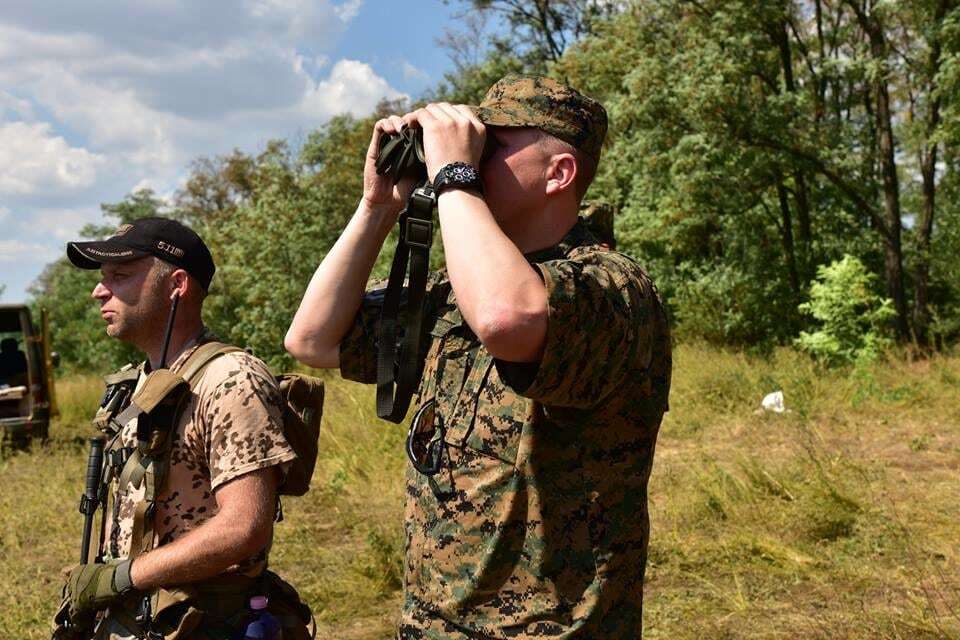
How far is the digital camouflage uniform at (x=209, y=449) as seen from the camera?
2.24 m

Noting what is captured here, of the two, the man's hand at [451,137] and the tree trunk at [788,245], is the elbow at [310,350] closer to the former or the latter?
the man's hand at [451,137]

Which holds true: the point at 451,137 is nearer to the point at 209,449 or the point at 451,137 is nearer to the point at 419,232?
the point at 419,232

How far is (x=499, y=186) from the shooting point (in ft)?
5.77

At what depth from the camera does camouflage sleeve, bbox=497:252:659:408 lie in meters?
1.47

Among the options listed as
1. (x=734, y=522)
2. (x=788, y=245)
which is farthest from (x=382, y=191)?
(x=788, y=245)

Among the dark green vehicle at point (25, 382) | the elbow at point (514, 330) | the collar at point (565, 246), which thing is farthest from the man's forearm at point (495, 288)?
the dark green vehicle at point (25, 382)

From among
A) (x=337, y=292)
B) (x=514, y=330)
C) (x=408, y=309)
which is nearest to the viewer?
(x=514, y=330)

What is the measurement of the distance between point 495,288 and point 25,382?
1137 cm

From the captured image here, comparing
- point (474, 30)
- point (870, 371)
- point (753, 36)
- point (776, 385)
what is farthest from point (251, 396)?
point (474, 30)

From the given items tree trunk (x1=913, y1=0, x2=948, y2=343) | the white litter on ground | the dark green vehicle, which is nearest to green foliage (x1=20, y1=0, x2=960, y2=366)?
tree trunk (x1=913, y1=0, x2=948, y2=343)

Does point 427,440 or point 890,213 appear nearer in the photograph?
point 427,440

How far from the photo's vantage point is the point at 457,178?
1639mm

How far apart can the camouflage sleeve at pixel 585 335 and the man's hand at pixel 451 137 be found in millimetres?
288

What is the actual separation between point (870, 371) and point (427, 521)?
36.2 ft
